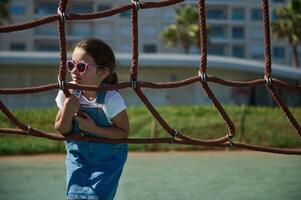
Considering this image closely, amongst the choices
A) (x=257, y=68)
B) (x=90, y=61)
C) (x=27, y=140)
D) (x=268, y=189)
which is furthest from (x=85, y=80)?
(x=257, y=68)

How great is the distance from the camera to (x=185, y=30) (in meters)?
32.1

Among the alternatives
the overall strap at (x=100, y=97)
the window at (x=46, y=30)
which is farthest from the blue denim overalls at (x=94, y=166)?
the window at (x=46, y=30)

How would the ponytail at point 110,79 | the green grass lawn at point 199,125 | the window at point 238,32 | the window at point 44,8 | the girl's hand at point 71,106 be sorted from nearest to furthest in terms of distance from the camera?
the girl's hand at point 71,106
the ponytail at point 110,79
the green grass lawn at point 199,125
the window at point 44,8
the window at point 238,32

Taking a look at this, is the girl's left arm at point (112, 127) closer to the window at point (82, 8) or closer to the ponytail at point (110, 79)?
the ponytail at point (110, 79)

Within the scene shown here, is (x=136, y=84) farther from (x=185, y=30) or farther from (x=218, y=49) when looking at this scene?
→ (x=218, y=49)

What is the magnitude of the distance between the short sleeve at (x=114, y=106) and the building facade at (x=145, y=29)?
33.8m

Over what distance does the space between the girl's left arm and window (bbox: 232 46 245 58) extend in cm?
4141

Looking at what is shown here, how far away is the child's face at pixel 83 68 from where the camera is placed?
219cm

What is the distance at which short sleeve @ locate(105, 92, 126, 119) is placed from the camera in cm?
227

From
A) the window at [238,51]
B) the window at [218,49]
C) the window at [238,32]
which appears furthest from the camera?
the window at [238,32]

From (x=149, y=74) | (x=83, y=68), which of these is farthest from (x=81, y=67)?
(x=149, y=74)

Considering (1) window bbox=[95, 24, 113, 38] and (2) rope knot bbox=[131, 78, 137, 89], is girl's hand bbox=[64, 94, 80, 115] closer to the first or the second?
(2) rope knot bbox=[131, 78, 137, 89]

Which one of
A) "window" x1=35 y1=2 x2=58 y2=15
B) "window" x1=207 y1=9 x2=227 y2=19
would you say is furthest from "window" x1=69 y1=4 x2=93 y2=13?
"window" x1=207 y1=9 x2=227 y2=19

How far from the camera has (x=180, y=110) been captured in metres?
15.4
